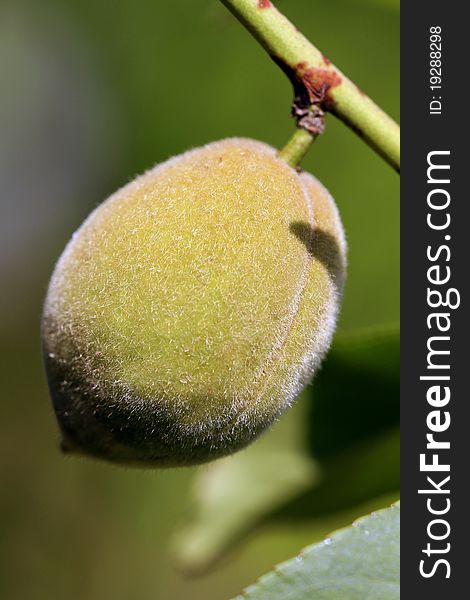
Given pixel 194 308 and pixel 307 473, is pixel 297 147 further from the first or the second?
pixel 307 473

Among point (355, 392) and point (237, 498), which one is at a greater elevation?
point (355, 392)

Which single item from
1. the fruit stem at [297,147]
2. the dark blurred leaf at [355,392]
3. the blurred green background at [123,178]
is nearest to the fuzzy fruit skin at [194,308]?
the fruit stem at [297,147]

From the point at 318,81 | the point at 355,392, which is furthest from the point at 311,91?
the point at 355,392

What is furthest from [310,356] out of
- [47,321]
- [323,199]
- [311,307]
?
[47,321]

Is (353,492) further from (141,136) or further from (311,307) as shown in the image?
(141,136)

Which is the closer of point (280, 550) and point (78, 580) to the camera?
point (280, 550)

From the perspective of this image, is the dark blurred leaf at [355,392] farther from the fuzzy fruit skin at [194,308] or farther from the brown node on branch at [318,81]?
the brown node on branch at [318,81]
